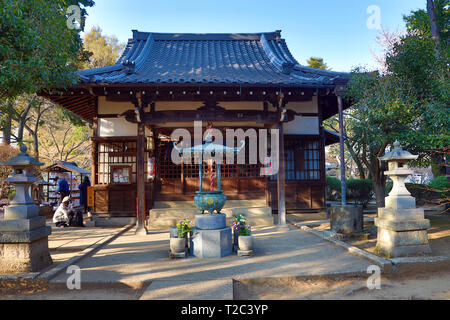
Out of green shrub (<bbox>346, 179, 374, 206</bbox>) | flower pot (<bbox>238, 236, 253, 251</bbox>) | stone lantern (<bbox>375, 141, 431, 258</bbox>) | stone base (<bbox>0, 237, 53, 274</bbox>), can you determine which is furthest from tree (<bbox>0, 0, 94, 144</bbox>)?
green shrub (<bbox>346, 179, 374, 206</bbox>)

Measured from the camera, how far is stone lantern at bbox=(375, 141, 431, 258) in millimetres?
5586

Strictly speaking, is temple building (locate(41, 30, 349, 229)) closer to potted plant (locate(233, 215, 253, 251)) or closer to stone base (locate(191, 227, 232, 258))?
potted plant (locate(233, 215, 253, 251))

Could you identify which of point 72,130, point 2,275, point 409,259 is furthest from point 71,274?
point 72,130

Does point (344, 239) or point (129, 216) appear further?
point (129, 216)

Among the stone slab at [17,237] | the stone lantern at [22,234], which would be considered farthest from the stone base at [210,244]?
the stone slab at [17,237]

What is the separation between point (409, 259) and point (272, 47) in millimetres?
10540

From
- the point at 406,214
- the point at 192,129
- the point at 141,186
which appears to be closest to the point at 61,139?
the point at 192,129

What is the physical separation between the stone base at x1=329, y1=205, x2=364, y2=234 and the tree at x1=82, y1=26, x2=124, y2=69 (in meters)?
20.3

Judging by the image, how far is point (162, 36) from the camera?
13750 millimetres

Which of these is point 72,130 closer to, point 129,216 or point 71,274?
point 129,216

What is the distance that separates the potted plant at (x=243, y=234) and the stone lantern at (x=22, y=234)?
3.81 metres

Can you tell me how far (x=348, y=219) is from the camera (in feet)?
25.1

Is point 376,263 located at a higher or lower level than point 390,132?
lower

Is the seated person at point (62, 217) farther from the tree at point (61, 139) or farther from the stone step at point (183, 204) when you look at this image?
the tree at point (61, 139)
